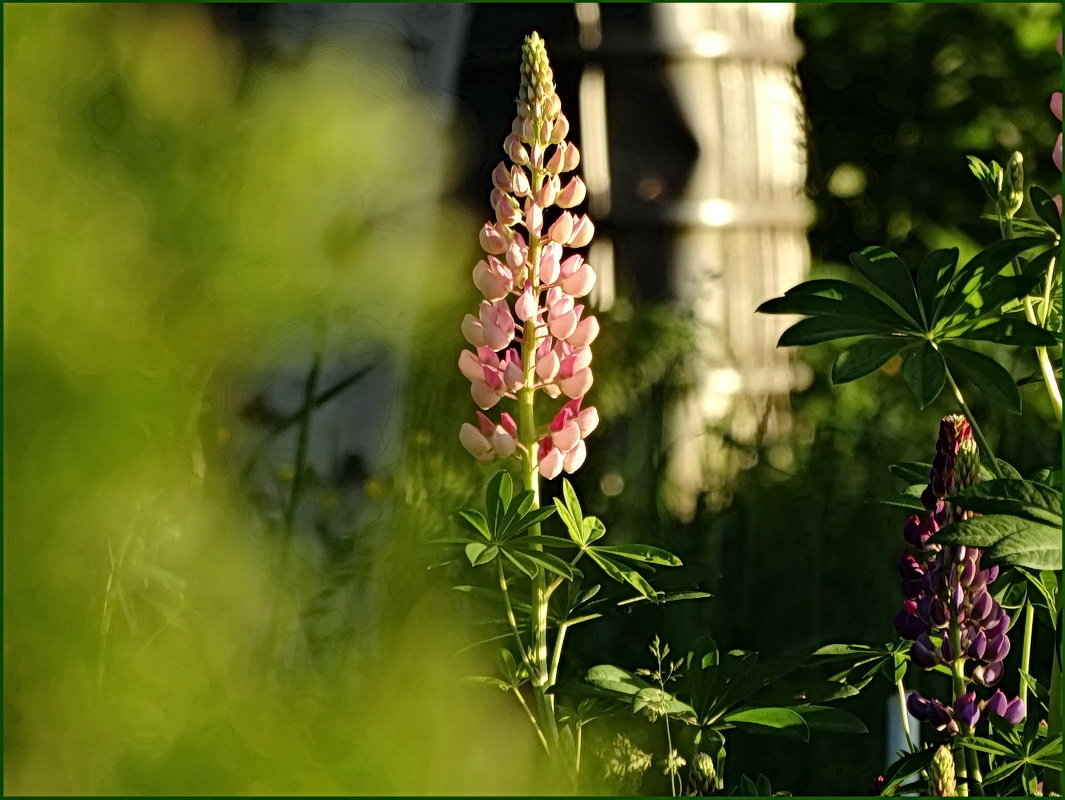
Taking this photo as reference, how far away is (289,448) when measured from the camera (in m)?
0.36

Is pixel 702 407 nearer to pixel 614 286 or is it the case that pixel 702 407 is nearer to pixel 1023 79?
pixel 614 286

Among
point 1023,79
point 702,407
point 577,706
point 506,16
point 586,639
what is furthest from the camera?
point 1023,79

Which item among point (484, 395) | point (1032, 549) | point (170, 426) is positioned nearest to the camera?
point (170, 426)

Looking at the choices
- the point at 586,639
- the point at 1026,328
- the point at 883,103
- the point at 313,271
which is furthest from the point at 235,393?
the point at 883,103

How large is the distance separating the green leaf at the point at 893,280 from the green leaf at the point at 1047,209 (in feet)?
0.51

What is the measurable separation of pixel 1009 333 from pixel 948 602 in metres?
0.27

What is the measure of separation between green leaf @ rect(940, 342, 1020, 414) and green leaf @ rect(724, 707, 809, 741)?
0.34 m

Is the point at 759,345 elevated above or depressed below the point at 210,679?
above

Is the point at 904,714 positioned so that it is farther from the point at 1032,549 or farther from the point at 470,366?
the point at 470,366

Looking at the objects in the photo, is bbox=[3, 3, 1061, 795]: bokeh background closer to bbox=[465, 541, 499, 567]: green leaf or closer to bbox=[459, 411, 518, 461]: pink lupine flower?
bbox=[465, 541, 499, 567]: green leaf

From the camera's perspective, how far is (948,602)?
99 centimetres

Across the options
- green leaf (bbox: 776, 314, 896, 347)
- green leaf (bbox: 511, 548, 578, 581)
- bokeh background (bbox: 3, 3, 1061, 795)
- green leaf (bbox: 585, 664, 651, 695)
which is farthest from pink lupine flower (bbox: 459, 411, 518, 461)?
bokeh background (bbox: 3, 3, 1061, 795)

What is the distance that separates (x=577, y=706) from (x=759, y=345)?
84.9 inches

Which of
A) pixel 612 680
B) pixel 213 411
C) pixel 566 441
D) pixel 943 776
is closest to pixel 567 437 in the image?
pixel 566 441
